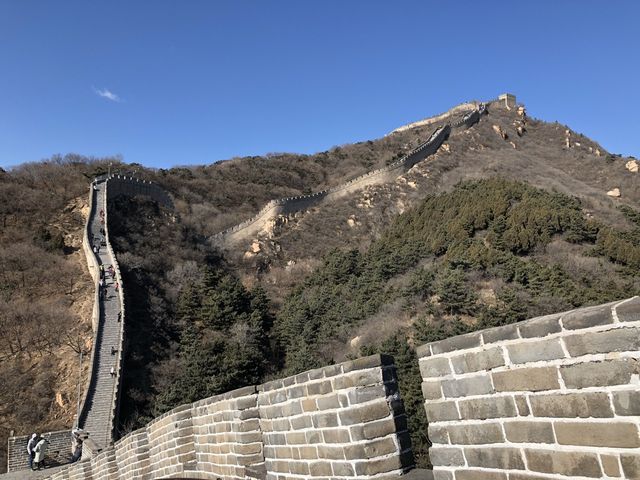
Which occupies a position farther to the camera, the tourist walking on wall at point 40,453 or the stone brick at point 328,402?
the tourist walking on wall at point 40,453

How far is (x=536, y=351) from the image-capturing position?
6.73ft

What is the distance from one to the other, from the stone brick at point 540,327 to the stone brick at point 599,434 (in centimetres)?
36

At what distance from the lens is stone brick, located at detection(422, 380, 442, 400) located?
257 centimetres

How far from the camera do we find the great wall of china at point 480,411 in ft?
5.89

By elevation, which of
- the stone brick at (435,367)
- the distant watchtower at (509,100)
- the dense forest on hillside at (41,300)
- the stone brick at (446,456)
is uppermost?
the distant watchtower at (509,100)

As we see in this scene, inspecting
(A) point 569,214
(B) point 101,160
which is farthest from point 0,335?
(B) point 101,160

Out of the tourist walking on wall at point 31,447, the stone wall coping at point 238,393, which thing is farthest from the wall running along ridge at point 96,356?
the stone wall coping at point 238,393

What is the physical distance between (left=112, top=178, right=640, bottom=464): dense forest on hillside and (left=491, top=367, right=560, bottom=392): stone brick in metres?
11.9

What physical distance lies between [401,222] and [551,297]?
1970 centimetres

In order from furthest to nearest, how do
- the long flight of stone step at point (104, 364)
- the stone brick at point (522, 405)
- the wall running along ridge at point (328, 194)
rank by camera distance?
the wall running along ridge at point (328, 194)
the long flight of stone step at point (104, 364)
the stone brick at point (522, 405)

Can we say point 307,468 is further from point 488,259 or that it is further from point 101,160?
point 101,160

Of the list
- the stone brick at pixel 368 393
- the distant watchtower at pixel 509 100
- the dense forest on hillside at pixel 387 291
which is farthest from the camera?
the distant watchtower at pixel 509 100

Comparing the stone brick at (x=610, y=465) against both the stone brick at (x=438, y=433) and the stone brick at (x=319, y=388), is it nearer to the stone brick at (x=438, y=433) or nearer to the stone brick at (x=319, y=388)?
the stone brick at (x=438, y=433)

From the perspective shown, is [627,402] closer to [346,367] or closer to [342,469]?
[346,367]
